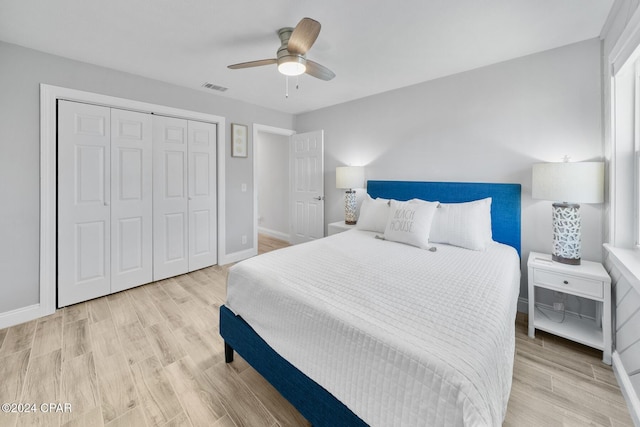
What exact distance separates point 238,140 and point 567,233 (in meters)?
3.82

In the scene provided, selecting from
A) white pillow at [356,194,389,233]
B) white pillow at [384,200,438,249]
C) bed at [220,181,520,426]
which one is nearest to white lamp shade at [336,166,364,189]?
white pillow at [356,194,389,233]

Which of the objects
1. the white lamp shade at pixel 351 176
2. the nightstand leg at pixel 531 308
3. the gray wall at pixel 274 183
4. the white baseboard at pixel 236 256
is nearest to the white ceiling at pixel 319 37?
the white lamp shade at pixel 351 176

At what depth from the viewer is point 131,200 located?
303 centimetres

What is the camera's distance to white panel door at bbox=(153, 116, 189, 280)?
3.22 metres

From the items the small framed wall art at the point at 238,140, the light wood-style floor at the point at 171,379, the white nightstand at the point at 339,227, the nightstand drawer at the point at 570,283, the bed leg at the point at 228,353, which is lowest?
the light wood-style floor at the point at 171,379

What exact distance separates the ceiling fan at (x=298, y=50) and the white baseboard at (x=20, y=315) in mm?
2834

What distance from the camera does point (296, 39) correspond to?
70.9 inches

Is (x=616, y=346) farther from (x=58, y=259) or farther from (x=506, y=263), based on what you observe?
(x=58, y=259)

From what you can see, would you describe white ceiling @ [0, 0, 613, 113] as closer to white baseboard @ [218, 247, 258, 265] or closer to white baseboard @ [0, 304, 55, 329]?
white baseboard @ [0, 304, 55, 329]

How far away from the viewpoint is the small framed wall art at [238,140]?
3.87 m

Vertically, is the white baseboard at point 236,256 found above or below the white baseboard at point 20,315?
above

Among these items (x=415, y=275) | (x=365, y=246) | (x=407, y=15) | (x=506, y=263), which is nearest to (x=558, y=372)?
(x=506, y=263)

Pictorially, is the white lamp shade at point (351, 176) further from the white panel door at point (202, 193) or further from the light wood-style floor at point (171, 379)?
the light wood-style floor at point (171, 379)

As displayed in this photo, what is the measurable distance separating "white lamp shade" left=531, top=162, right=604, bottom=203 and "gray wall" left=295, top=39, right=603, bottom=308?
41 centimetres
